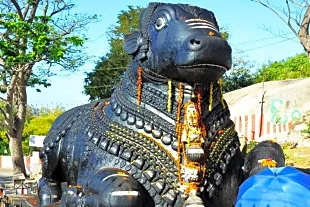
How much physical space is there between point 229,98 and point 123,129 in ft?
58.2

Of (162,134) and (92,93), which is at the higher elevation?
(92,93)

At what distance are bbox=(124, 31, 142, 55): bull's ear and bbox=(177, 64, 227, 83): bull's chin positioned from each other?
0.96ft

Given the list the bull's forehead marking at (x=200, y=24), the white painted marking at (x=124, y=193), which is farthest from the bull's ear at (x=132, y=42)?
the white painted marking at (x=124, y=193)

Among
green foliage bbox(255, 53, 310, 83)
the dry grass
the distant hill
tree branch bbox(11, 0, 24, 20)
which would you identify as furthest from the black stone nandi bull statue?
green foliage bbox(255, 53, 310, 83)

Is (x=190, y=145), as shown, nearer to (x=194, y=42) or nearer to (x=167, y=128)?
(x=167, y=128)

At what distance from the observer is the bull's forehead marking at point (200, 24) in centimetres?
226

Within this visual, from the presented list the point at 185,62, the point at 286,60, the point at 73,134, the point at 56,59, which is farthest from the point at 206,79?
the point at 286,60

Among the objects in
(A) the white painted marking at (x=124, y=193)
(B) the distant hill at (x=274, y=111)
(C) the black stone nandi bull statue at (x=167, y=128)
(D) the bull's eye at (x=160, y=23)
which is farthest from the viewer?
(B) the distant hill at (x=274, y=111)

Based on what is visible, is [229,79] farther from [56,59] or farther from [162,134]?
[162,134]

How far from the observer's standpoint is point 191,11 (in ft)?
7.79

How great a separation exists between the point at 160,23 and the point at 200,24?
197 mm

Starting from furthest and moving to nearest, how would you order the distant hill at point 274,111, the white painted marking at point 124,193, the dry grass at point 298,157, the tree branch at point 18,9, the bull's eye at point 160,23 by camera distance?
1. the tree branch at point 18,9
2. the distant hill at point 274,111
3. the dry grass at point 298,157
4. the bull's eye at point 160,23
5. the white painted marking at point 124,193

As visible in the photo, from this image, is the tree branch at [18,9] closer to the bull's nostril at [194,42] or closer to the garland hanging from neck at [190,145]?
the garland hanging from neck at [190,145]

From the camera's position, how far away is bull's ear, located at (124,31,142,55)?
245 centimetres
